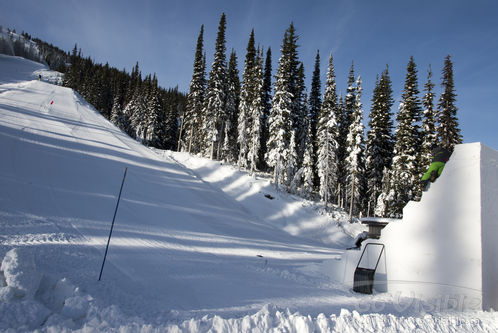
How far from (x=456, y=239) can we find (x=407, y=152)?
22734 mm

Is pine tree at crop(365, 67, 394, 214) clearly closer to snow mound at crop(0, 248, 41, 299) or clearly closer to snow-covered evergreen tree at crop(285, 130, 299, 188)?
snow-covered evergreen tree at crop(285, 130, 299, 188)

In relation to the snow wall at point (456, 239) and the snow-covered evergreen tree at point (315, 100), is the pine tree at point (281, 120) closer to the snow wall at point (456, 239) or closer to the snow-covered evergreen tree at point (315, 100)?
the snow-covered evergreen tree at point (315, 100)

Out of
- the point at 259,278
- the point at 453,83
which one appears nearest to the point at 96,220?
the point at 259,278

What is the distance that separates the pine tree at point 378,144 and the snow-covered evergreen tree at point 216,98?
1887 centimetres

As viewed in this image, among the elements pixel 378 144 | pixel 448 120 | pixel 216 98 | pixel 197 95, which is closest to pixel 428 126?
pixel 448 120

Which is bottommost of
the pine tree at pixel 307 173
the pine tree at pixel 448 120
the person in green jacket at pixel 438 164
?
the person in green jacket at pixel 438 164

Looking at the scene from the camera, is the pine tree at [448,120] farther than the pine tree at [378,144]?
No

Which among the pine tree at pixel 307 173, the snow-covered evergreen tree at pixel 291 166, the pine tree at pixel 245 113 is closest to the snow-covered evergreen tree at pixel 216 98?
the pine tree at pixel 245 113

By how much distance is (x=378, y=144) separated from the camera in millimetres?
30484

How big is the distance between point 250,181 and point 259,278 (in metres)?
18.8

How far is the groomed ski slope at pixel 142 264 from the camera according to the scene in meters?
3.93

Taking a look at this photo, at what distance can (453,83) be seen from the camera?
2430cm

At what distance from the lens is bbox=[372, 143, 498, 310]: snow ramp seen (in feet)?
18.9

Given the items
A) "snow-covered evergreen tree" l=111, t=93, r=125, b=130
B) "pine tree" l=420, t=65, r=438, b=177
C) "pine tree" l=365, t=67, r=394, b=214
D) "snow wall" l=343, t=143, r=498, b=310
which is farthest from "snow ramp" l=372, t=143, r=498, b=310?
"snow-covered evergreen tree" l=111, t=93, r=125, b=130
